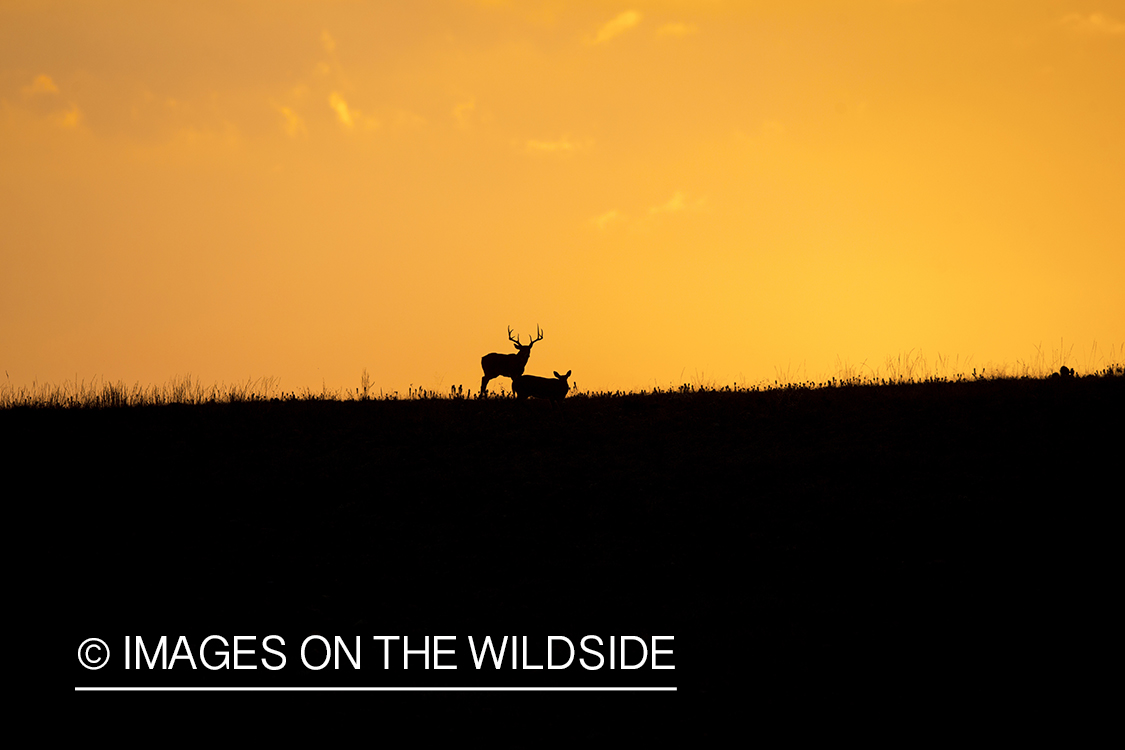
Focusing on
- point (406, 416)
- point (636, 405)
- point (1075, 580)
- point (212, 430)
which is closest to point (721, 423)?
point (636, 405)

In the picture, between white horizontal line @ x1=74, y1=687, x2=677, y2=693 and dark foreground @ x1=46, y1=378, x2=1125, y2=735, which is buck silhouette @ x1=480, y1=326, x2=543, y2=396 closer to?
dark foreground @ x1=46, y1=378, x2=1125, y2=735

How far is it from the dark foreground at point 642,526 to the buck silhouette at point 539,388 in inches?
41.2

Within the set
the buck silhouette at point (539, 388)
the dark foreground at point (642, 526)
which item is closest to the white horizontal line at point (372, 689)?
the dark foreground at point (642, 526)

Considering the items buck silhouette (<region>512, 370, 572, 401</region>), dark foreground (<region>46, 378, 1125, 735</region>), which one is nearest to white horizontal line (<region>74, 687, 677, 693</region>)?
dark foreground (<region>46, 378, 1125, 735</region>)

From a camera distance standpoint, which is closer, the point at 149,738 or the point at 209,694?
the point at 149,738

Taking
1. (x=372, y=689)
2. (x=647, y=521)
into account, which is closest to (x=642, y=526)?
(x=647, y=521)

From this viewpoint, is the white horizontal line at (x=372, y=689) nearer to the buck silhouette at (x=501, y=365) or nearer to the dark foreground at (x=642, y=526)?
the dark foreground at (x=642, y=526)

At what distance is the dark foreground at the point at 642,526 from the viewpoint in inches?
473

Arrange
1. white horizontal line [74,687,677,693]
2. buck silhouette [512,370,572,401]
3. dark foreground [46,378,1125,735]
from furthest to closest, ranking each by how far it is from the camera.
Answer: buck silhouette [512,370,572,401] < dark foreground [46,378,1125,735] < white horizontal line [74,687,677,693]

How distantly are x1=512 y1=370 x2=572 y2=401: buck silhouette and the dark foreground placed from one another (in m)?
1.05

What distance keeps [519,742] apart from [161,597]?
647 centimetres

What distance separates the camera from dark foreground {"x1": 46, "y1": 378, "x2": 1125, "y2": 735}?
12.0 metres

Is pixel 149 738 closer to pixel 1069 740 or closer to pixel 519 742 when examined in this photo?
pixel 519 742

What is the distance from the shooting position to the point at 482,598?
13.5 meters
